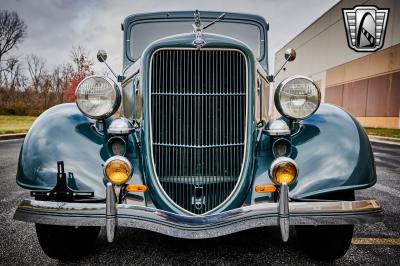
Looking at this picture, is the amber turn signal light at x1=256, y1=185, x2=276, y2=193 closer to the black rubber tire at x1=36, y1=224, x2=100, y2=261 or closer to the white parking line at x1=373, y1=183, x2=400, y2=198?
the black rubber tire at x1=36, y1=224, x2=100, y2=261

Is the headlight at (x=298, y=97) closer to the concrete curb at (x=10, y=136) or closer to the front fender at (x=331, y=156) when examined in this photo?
the front fender at (x=331, y=156)

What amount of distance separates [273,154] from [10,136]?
1253cm

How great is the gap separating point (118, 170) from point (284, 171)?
3.27ft

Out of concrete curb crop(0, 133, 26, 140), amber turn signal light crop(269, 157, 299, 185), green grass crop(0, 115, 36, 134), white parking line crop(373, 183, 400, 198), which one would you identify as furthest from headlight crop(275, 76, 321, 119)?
green grass crop(0, 115, 36, 134)

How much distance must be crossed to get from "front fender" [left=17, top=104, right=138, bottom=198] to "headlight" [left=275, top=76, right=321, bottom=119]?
1100mm

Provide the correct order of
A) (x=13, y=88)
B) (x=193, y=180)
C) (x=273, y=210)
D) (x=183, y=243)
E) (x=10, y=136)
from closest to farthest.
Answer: (x=273, y=210)
(x=193, y=180)
(x=183, y=243)
(x=10, y=136)
(x=13, y=88)

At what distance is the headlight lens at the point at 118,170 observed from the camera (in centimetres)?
192

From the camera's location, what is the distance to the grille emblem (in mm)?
17344

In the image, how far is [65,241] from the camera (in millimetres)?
2213

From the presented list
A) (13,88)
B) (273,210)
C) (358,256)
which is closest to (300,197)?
(273,210)

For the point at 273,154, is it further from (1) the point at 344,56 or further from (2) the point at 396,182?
(1) the point at 344,56

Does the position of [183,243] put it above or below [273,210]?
below

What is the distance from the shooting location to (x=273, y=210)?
5.75 ft

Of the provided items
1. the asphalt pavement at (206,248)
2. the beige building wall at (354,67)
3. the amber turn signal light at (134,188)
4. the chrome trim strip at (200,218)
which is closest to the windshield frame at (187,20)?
the asphalt pavement at (206,248)
